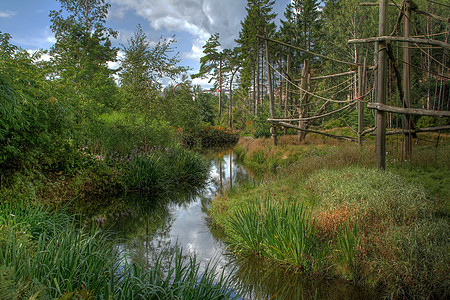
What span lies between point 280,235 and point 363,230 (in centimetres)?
122

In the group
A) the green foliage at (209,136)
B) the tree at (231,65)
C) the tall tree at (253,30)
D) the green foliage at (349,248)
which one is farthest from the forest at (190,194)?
the tree at (231,65)

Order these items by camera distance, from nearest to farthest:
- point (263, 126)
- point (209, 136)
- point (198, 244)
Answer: point (198, 244) < point (263, 126) < point (209, 136)

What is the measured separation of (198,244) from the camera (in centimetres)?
588

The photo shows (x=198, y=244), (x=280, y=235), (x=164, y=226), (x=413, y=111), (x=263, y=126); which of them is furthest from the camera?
(x=263, y=126)

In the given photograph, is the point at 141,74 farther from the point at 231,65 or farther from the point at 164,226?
the point at 231,65

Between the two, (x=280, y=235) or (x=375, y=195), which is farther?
(x=375, y=195)

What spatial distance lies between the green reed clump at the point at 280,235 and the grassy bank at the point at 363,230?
1 centimetres

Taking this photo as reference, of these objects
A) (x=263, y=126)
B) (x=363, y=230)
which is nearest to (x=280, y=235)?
(x=363, y=230)

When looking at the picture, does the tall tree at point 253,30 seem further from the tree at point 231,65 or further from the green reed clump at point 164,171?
the green reed clump at point 164,171

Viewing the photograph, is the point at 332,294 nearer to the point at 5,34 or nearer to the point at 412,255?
the point at 412,255

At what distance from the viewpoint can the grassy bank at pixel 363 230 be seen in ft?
11.6

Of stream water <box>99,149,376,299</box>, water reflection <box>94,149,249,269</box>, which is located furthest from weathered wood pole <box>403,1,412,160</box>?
water reflection <box>94,149,249,269</box>

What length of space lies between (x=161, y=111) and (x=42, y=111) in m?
6.44

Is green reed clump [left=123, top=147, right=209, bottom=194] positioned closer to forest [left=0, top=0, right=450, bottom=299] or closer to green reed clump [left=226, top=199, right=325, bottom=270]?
forest [left=0, top=0, right=450, bottom=299]
